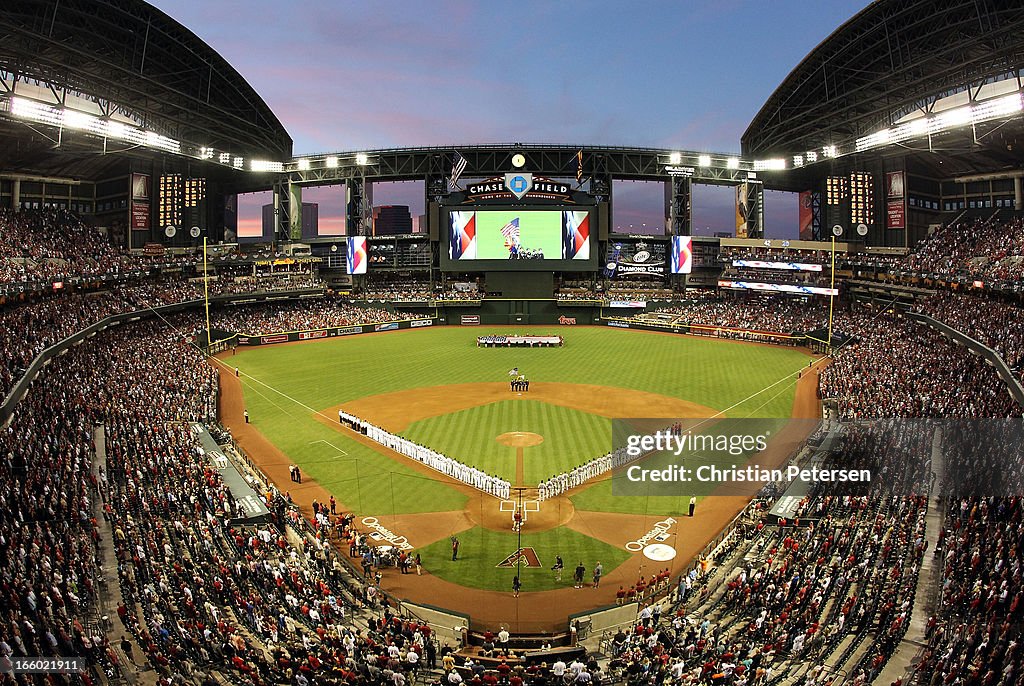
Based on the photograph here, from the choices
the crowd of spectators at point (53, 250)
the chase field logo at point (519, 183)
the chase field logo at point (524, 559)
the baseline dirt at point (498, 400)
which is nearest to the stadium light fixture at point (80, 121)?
the crowd of spectators at point (53, 250)

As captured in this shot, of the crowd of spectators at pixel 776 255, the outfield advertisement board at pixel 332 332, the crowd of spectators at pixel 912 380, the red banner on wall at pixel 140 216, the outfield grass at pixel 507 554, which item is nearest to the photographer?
the outfield grass at pixel 507 554

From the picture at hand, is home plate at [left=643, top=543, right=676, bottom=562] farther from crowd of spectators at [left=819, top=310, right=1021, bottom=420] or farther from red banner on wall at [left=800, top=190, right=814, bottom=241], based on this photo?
red banner on wall at [left=800, top=190, right=814, bottom=241]

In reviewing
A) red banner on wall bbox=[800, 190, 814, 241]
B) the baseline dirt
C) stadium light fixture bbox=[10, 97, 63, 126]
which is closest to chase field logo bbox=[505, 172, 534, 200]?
the baseline dirt

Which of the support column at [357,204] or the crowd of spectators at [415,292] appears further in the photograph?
the support column at [357,204]

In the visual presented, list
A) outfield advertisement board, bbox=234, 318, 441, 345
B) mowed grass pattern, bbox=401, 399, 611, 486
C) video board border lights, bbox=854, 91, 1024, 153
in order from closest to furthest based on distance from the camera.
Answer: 1. mowed grass pattern, bbox=401, 399, 611, 486
2. video board border lights, bbox=854, 91, 1024, 153
3. outfield advertisement board, bbox=234, 318, 441, 345

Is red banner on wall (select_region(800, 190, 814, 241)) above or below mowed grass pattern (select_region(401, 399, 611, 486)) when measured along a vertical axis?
above

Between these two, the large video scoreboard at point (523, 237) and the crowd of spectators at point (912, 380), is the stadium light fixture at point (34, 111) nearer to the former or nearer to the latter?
the large video scoreboard at point (523, 237)

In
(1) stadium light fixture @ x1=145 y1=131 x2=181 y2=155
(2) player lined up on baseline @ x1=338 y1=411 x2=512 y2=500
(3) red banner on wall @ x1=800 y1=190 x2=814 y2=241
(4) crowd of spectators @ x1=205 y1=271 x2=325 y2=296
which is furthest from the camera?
(3) red banner on wall @ x1=800 y1=190 x2=814 y2=241
